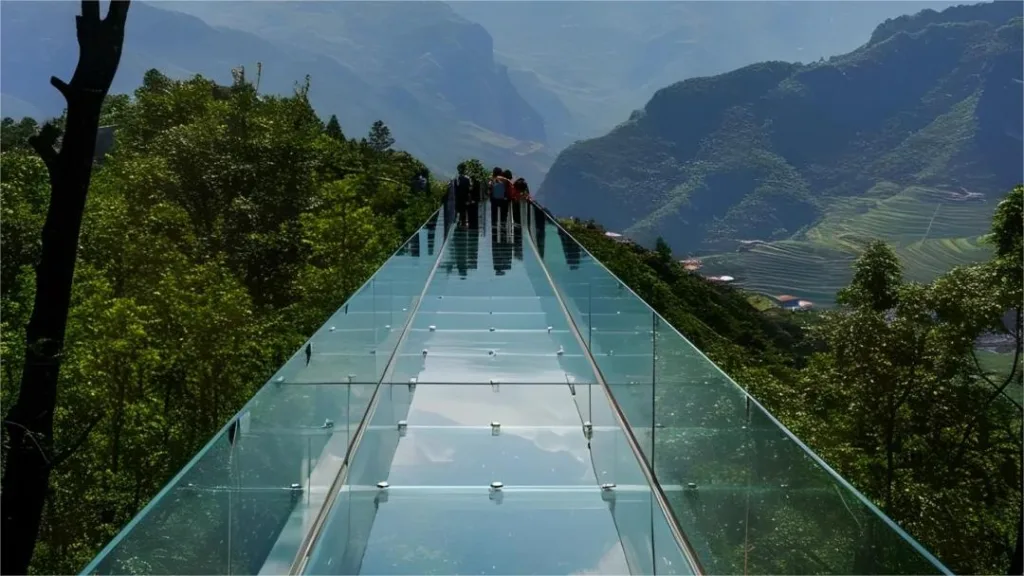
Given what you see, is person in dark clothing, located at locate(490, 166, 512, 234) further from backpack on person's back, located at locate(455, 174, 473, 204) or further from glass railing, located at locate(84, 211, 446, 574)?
glass railing, located at locate(84, 211, 446, 574)

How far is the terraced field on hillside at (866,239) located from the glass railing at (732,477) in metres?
120

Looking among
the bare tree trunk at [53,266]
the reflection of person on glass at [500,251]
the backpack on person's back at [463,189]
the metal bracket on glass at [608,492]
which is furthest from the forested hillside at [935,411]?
the bare tree trunk at [53,266]

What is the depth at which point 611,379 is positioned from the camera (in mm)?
7770

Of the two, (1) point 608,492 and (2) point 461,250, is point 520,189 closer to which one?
(2) point 461,250

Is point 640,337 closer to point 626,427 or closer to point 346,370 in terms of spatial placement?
point 626,427

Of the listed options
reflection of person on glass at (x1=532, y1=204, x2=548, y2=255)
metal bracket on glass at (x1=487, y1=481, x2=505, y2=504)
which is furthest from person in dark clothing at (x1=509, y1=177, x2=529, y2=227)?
metal bracket on glass at (x1=487, y1=481, x2=505, y2=504)

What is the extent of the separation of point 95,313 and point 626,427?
66.2 feet

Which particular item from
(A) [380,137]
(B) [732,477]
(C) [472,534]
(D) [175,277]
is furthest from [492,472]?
(A) [380,137]

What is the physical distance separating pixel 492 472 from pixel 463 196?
15.7 metres

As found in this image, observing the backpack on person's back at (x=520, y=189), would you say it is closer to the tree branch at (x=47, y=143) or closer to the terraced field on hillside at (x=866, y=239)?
the tree branch at (x=47, y=143)

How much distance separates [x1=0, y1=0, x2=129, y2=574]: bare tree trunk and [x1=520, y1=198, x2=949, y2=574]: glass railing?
6041mm

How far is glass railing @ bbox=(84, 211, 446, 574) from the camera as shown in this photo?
297cm

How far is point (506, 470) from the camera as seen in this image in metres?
6.93

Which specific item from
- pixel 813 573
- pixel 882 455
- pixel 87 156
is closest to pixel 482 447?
pixel 813 573
